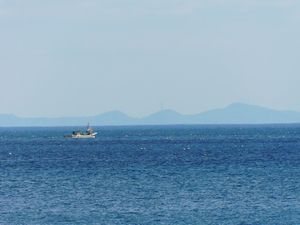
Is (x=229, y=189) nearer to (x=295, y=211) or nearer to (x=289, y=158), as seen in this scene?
(x=295, y=211)

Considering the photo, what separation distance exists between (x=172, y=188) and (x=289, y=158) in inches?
2191

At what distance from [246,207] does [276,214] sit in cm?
437

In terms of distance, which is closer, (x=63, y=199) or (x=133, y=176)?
(x=63, y=199)

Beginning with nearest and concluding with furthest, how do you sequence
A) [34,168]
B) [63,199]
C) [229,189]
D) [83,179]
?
[63,199], [229,189], [83,179], [34,168]

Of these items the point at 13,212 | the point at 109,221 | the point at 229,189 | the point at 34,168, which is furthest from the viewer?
the point at 34,168

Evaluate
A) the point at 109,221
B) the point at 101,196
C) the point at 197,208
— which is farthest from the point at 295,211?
the point at 101,196

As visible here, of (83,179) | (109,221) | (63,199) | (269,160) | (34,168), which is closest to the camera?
(109,221)

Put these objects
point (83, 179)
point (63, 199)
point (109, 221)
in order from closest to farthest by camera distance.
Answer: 1. point (109, 221)
2. point (63, 199)
3. point (83, 179)

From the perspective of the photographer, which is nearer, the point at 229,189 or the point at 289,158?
the point at 229,189

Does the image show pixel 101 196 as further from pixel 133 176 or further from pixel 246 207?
pixel 133 176

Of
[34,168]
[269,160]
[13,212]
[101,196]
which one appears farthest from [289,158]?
[13,212]

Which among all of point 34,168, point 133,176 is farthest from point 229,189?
point 34,168

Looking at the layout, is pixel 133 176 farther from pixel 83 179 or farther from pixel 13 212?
pixel 13 212

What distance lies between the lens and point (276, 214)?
64875mm
